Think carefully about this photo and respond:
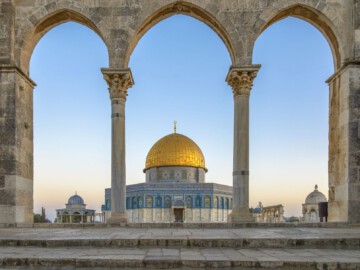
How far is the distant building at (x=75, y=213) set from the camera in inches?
2101

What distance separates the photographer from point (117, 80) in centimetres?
1186

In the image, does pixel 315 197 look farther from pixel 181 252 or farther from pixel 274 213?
pixel 181 252

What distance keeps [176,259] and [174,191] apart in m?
45.8

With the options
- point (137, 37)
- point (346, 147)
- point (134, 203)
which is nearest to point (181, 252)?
point (346, 147)

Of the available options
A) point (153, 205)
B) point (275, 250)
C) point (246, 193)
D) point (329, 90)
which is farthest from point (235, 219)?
point (153, 205)

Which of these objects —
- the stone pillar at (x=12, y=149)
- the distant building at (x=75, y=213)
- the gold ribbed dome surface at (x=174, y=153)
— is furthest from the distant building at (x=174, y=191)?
the stone pillar at (x=12, y=149)

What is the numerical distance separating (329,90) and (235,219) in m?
5.51

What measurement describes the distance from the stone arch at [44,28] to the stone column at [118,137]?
3.78ft

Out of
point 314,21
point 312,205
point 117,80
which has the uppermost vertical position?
point 314,21

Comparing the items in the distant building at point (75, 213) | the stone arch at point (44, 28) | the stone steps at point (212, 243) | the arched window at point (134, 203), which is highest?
the stone arch at point (44, 28)

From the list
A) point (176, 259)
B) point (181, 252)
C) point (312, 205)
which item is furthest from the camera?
point (312, 205)

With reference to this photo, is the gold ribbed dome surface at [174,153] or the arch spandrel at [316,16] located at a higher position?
the arch spandrel at [316,16]

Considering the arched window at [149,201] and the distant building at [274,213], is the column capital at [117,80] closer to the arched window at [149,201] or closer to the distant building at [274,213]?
the distant building at [274,213]

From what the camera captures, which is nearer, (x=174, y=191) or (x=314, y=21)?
(x=314, y=21)
